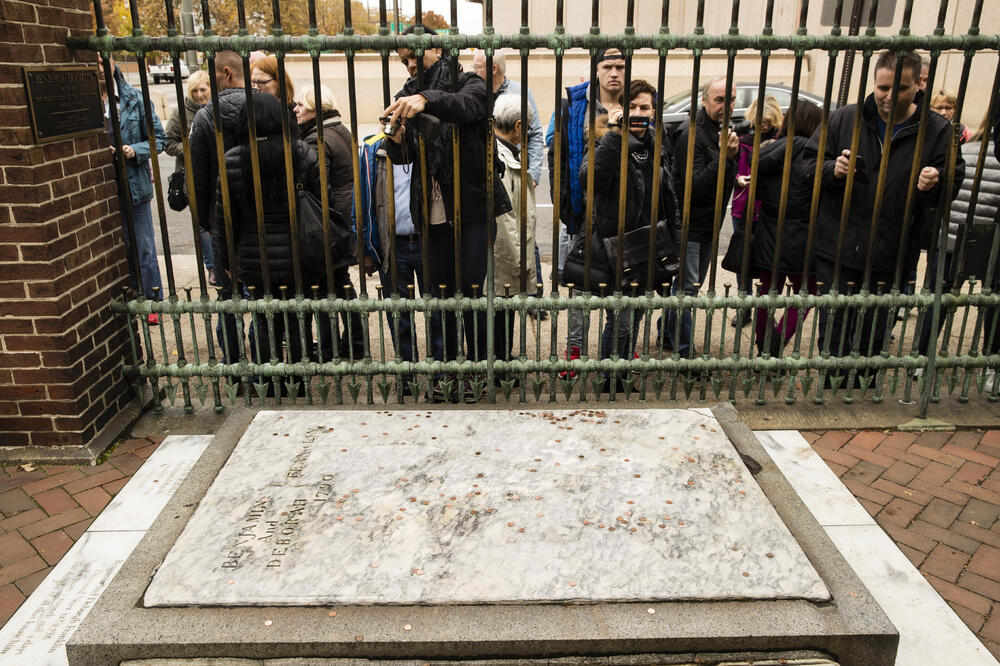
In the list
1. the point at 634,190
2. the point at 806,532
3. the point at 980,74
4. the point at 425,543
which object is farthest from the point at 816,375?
the point at 980,74

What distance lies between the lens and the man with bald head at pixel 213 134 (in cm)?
397

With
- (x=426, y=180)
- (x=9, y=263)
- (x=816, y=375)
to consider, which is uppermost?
(x=426, y=180)

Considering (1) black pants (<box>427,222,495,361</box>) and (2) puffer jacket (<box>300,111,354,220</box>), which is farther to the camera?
(2) puffer jacket (<box>300,111,354,220</box>)

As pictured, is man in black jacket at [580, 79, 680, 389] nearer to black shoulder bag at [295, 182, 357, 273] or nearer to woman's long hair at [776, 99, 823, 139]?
woman's long hair at [776, 99, 823, 139]

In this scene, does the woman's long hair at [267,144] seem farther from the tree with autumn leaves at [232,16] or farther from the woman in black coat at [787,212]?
the tree with autumn leaves at [232,16]

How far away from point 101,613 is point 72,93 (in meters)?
2.43

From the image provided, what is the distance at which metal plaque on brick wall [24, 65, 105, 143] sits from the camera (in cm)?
346

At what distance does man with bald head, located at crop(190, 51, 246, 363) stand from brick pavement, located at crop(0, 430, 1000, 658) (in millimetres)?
1000

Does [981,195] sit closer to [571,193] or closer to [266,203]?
[571,193]

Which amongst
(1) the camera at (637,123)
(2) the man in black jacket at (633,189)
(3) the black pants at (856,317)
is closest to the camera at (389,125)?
(2) the man in black jacket at (633,189)

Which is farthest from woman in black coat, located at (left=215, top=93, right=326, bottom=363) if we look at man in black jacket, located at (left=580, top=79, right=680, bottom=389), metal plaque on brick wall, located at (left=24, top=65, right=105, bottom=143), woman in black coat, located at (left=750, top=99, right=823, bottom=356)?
woman in black coat, located at (left=750, top=99, right=823, bottom=356)

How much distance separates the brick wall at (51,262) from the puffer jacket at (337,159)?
134 centimetres

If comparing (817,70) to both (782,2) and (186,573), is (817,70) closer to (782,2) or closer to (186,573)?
(782,2)

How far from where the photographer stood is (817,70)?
2558 cm
